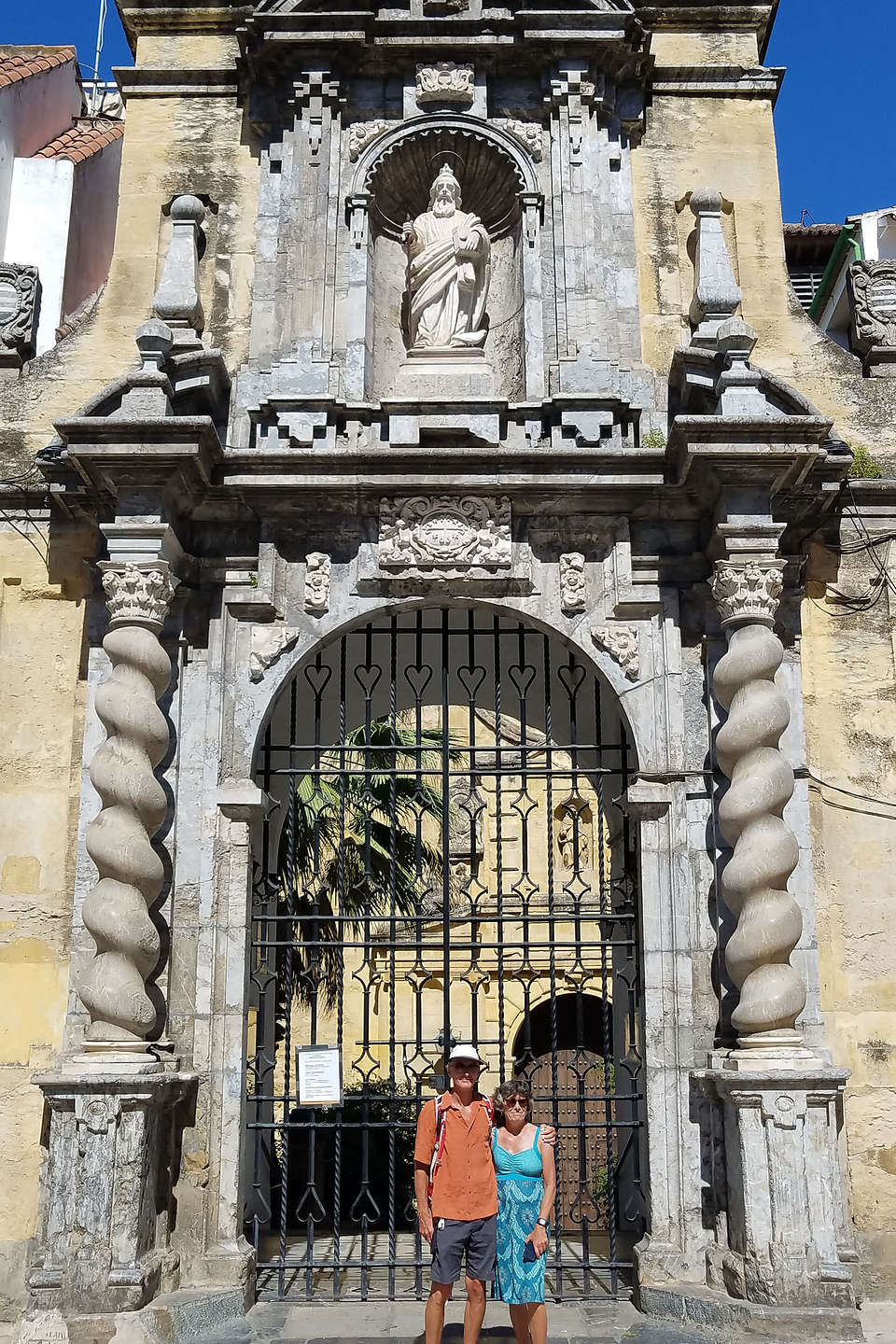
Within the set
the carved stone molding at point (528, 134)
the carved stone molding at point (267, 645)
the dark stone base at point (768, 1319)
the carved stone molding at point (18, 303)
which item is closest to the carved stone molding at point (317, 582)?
the carved stone molding at point (267, 645)

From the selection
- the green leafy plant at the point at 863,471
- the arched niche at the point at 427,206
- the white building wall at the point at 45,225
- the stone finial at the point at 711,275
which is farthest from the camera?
the white building wall at the point at 45,225

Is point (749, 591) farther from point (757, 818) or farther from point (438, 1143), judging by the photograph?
point (438, 1143)

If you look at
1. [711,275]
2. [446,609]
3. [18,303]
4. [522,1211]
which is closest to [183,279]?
[18,303]

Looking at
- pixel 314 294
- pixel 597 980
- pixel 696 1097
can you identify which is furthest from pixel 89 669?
pixel 597 980

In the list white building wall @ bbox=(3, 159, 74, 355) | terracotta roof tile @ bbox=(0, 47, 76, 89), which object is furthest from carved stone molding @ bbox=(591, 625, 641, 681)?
terracotta roof tile @ bbox=(0, 47, 76, 89)

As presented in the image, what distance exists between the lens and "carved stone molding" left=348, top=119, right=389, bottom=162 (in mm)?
8977

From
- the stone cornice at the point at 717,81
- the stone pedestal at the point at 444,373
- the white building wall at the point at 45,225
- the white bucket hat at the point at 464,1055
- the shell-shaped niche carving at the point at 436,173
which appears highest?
the white building wall at the point at 45,225

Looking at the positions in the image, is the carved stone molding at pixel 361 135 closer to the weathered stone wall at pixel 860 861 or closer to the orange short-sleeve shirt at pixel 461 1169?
the weathered stone wall at pixel 860 861

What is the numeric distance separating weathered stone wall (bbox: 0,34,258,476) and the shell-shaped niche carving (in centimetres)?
92

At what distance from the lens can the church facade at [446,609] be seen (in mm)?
6871

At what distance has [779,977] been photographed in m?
6.79

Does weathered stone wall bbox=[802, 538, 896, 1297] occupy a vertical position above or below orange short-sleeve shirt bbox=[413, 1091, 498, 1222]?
above

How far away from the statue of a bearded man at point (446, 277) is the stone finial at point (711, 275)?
147 cm

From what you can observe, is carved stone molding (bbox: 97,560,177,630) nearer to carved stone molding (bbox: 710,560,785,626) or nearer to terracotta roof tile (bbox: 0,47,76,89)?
carved stone molding (bbox: 710,560,785,626)
